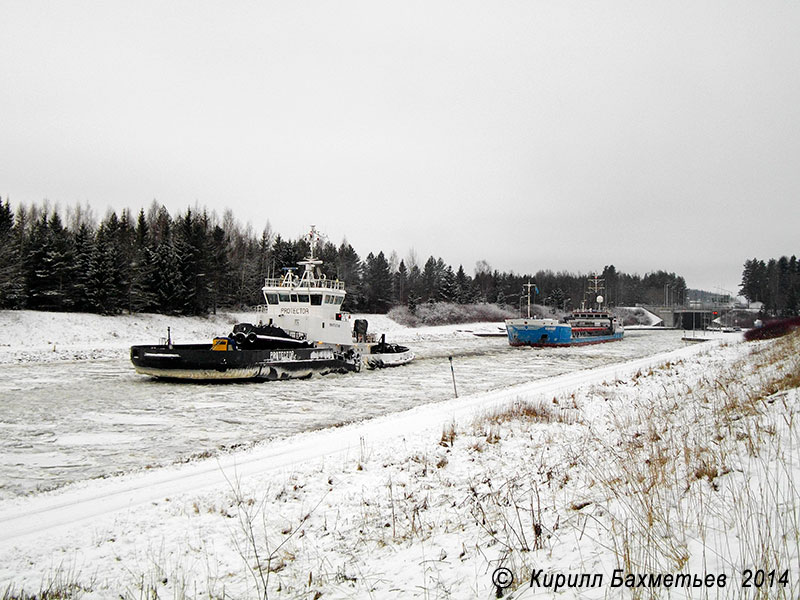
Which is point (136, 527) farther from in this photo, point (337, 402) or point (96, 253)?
point (96, 253)

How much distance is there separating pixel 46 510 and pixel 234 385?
47.1 feet

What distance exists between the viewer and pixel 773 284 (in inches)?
4439

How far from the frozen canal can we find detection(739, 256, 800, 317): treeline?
101119 mm

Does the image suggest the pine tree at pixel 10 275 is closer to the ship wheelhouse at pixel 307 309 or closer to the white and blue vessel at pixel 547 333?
the ship wheelhouse at pixel 307 309

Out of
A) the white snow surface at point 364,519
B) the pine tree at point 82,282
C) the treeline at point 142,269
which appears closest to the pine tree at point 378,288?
the treeline at point 142,269

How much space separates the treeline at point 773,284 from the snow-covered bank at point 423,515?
112 m

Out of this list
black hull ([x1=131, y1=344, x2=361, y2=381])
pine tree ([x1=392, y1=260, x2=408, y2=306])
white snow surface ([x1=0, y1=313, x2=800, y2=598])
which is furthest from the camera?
pine tree ([x1=392, y1=260, x2=408, y2=306])

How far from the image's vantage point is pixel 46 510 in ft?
19.6

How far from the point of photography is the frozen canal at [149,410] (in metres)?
8.84

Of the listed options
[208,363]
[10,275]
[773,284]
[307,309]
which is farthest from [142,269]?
[773,284]

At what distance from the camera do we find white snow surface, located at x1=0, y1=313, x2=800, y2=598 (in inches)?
141

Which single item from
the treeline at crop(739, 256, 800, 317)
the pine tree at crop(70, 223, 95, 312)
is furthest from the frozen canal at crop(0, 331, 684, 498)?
the treeline at crop(739, 256, 800, 317)

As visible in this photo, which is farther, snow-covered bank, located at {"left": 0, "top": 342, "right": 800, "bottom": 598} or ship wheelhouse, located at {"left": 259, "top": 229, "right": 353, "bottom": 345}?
ship wheelhouse, located at {"left": 259, "top": 229, "right": 353, "bottom": 345}

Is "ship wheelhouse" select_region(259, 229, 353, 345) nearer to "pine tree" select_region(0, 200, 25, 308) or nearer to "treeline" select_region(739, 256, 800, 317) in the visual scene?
"pine tree" select_region(0, 200, 25, 308)
